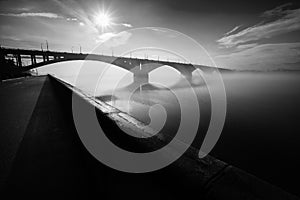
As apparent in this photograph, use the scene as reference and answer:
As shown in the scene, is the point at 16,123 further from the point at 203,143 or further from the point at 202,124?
the point at 202,124

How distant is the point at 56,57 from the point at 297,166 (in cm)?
4957

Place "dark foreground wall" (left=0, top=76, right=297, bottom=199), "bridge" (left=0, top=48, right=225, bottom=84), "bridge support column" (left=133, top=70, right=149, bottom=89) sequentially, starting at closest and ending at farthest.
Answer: "dark foreground wall" (left=0, top=76, right=297, bottom=199)
"bridge" (left=0, top=48, right=225, bottom=84)
"bridge support column" (left=133, top=70, right=149, bottom=89)

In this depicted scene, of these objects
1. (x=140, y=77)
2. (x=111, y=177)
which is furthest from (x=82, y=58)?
(x=111, y=177)

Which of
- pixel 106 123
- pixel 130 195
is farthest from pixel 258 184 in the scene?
pixel 106 123

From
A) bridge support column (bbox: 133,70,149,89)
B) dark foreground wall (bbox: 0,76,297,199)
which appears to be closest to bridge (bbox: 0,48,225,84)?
bridge support column (bbox: 133,70,149,89)

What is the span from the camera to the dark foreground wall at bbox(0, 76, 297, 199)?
982 mm

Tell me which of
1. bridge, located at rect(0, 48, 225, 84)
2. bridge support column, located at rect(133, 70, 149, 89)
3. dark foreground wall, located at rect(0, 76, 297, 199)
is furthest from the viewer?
bridge support column, located at rect(133, 70, 149, 89)

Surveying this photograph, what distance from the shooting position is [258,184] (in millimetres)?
997

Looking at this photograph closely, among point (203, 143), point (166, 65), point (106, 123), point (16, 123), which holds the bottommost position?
point (203, 143)

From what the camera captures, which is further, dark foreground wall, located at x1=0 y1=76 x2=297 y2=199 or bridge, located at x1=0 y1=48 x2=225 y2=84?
bridge, located at x1=0 y1=48 x2=225 y2=84

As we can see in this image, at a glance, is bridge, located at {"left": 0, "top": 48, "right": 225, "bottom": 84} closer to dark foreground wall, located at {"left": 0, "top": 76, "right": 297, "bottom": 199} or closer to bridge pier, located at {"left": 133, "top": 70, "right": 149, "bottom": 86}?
bridge pier, located at {"left": 133, "top": 70, "right": 149, "bottom": 86}

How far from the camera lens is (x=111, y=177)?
1.46m

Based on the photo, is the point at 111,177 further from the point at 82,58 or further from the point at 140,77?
the point at 140,77

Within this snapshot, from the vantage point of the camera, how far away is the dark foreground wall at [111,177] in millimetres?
982
